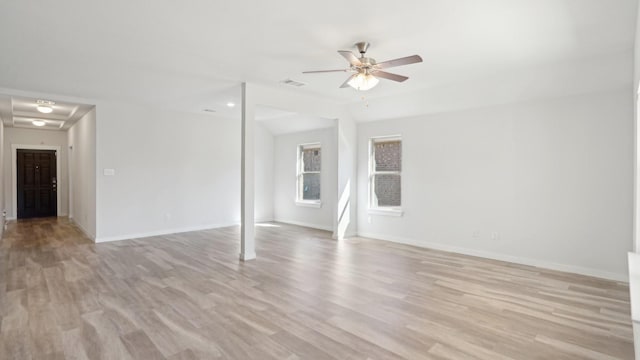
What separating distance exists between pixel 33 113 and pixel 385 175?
7317 mm

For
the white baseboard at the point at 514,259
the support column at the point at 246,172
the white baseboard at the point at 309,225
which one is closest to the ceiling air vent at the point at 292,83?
the support column at the point at 246,172

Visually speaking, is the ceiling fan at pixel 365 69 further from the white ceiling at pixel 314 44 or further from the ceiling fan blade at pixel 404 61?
the white ceiling at pixel 314 44

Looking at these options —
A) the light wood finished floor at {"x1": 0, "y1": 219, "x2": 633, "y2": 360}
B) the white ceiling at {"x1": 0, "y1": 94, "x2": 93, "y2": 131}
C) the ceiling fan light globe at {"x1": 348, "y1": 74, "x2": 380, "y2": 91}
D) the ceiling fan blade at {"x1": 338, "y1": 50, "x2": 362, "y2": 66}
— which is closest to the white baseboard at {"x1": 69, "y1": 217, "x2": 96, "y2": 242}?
the light wood finished floor at {"x1": 0, "y1": 219, "x2": 633, "y2": 360}

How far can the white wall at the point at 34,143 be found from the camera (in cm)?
898

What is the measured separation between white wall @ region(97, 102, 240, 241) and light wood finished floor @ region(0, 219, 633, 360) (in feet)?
4.36

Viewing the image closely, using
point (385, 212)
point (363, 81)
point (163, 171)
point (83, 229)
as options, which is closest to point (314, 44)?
point (363, 81)

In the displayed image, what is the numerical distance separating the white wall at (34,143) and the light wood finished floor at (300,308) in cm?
517

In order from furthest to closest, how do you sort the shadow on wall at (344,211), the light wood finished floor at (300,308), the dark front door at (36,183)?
the dark front door at (36,183)
the shadow on wall at (344,211)
the light wood finished floor at (300,308)

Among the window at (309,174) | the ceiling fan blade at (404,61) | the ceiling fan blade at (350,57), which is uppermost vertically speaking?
the ceiling fan blade at (350,57)

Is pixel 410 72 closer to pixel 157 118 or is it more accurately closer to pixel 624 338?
pixel 624 338

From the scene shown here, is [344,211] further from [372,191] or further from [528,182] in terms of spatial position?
[528,182]

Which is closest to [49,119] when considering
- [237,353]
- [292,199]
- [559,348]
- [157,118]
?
[157,118]

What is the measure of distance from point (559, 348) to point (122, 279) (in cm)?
444

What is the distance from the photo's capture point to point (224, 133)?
8062mm
